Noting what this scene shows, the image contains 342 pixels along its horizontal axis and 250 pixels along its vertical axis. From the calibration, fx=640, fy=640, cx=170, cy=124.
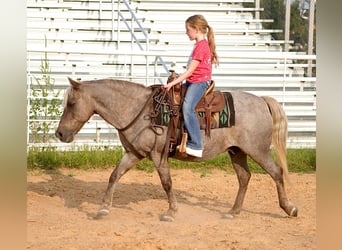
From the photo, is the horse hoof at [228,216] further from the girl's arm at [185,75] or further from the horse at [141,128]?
the girl's arm at [185,75]

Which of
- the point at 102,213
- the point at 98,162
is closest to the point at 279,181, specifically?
the point at 102,213

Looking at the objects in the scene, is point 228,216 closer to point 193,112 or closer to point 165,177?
point 165,177

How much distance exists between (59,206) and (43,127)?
12.3ft

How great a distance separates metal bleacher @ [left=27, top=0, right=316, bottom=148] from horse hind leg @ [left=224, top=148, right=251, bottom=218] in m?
5.78

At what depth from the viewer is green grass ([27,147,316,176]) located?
9484 mm

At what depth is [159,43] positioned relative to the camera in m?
17.2

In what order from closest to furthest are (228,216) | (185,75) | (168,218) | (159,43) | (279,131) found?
(185,75) → (168,218) → (228,216) → (279,131) → (159,43)

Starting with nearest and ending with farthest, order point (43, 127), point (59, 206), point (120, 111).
Answer: point (120, 111), point (59, 206), point (43, 127)

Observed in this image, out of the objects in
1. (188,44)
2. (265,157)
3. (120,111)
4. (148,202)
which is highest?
(188,44)

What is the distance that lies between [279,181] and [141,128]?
1.53m
